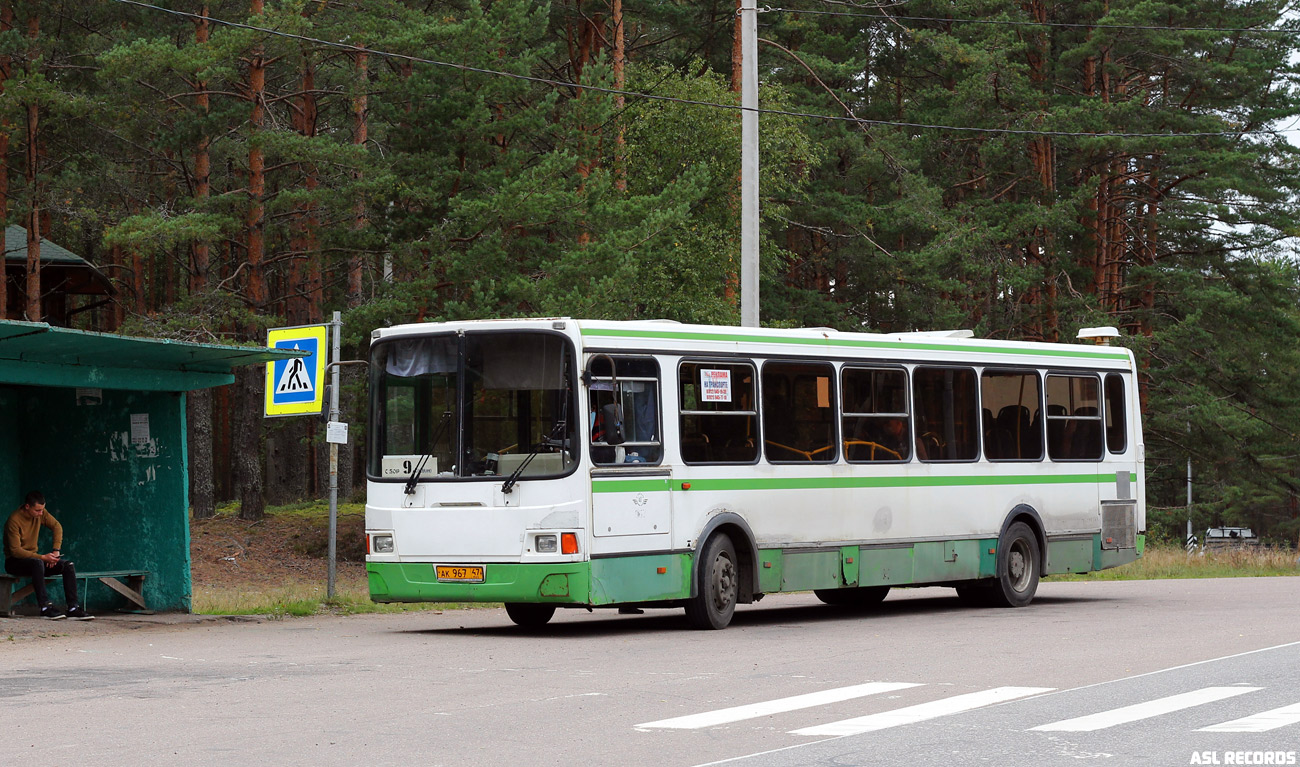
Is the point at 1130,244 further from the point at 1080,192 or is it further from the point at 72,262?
the point at 72,262

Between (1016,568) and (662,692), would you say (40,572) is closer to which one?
(662,692)

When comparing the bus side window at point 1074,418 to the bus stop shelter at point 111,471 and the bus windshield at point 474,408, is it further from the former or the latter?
the bus stop shelter at point 111,471

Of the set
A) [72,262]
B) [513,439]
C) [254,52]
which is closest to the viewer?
[513,439]

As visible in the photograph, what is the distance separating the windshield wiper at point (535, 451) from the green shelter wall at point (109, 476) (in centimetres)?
476

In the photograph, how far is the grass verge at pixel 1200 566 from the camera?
2962 cm

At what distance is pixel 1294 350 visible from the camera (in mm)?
51594

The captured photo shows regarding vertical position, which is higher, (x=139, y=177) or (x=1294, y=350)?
(x=139, y=177)

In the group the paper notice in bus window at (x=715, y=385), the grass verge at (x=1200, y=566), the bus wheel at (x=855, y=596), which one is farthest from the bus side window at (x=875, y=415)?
the grass verge at (x=1200, y=566)

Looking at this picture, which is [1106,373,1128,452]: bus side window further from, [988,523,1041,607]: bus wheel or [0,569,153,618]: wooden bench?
[0,569,153,618]: wooden bench

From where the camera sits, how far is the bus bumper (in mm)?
15383

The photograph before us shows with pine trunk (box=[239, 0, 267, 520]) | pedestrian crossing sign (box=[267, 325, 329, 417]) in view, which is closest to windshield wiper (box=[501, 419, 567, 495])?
pedestrian crossing sign (box=[267, 325, 329, 417])

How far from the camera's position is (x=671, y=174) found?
39969mm

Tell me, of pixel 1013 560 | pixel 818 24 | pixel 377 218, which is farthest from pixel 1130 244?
pixel 1013 560

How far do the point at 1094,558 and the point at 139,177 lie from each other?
101 feet
